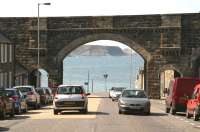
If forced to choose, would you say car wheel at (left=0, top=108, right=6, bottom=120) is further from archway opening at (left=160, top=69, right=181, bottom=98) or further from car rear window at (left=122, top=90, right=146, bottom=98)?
archway opening at (left=160, top=69, right=181, bottom=98)

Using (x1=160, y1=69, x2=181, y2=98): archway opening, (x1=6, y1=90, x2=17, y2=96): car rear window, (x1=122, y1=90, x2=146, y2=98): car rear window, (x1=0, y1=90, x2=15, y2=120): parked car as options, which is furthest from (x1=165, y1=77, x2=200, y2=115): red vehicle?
(x1=160, y1=69, x2=181, y2=98): archway opening

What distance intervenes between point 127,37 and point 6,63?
12804 millimetres

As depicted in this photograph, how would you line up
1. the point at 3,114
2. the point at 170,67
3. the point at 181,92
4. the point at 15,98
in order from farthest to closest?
1. the point at 170,67
2. the point at 181,92
3. the point at 15,98
4. the point at 3,114

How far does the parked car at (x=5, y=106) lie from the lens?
94.5 feet

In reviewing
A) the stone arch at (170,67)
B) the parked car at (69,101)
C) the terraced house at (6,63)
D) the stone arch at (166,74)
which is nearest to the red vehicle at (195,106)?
the parked car at (69,101)

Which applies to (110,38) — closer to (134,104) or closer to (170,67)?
(170,67)

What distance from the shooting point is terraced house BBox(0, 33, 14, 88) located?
5891 cm

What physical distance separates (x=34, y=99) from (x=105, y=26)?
2674 cm

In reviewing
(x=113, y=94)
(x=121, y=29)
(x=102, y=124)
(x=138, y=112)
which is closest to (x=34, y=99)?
(x=138, y=112)

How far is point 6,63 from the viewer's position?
6097 centimetres

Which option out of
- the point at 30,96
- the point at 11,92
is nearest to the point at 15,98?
the point at 11,92

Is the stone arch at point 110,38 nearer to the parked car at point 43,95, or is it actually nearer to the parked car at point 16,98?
the parked car at point 43,95

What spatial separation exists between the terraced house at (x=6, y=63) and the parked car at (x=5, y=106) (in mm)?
27438

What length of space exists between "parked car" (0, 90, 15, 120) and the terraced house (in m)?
27.4
